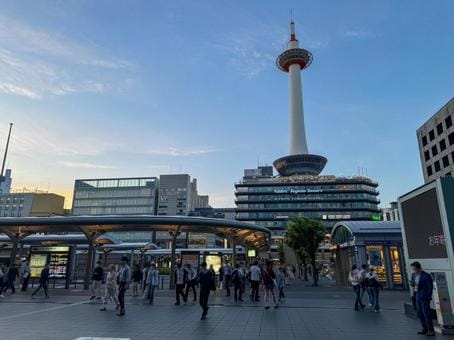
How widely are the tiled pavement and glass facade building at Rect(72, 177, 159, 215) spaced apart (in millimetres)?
92311

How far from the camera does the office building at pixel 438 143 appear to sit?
45.4 m

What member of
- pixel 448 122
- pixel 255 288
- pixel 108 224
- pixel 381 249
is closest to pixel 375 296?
pixel 255 288

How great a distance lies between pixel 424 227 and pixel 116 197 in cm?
10238

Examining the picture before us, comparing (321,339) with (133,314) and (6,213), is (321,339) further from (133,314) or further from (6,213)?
(6,213)

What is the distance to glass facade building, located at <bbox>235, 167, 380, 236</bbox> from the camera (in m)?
93.0

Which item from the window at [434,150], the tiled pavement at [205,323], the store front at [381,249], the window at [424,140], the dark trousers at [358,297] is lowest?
the tiled pavement at [205,323]

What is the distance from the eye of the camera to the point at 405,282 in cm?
2020

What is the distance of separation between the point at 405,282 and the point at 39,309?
19.5 meters

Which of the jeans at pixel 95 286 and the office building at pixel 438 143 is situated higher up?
the office building at pixel 438 143

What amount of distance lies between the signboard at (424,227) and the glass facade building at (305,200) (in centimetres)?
8236

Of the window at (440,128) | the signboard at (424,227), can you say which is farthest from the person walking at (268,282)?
the window at (440,128)

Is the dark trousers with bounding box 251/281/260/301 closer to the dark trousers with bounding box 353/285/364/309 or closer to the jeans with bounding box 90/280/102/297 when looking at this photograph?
the dark trousers with bounding box 353/285/364/309

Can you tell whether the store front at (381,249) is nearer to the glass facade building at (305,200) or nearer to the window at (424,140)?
the window at (424,140)

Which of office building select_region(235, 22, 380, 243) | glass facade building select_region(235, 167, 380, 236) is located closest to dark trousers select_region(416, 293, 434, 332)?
office building select_region(235, 22, 380, 243)
